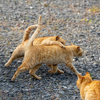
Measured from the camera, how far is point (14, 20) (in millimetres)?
9203

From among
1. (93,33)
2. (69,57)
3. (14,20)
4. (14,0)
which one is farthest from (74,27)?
(14,0)

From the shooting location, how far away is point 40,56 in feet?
16.0

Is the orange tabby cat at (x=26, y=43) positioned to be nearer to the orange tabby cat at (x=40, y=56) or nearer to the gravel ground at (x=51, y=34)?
the orange tabby cat at (x=40, y=56)

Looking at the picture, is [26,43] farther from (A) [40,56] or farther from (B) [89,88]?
(B) [89,88]

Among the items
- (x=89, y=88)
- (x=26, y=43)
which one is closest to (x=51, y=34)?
(x=26, y=43)

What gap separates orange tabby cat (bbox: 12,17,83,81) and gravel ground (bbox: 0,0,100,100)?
369 mm

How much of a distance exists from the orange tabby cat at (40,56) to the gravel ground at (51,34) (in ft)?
1.21

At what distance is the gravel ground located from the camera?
4.52 metres

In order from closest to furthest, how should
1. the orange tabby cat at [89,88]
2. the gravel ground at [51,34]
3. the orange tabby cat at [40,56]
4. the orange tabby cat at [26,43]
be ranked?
the orange tabby cat at [89,88] → the gravel ground at [51,34] → the orange tabby cat at [40,56] → the orange tabby cat at [26,43]

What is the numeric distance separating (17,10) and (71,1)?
326 centimetres

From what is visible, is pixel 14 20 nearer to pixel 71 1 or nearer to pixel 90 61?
pixel 71 1

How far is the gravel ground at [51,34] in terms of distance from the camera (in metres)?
4.52

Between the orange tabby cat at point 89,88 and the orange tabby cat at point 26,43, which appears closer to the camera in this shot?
the orange tabby cat at point 89,88

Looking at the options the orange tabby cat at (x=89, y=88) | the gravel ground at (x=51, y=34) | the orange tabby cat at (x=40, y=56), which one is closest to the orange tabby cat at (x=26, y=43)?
the orange tabby cat at (x=40, y=56)
